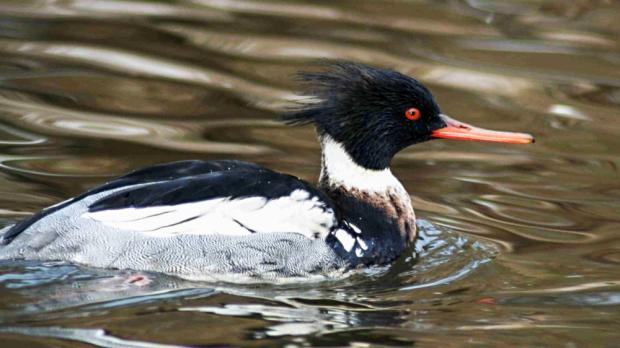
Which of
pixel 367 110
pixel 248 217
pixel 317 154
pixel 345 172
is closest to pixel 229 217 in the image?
pixel 248 217

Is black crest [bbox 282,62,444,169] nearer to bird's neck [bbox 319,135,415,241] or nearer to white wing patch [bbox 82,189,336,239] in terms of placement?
bird's neck [bbox 319,135,415,241]

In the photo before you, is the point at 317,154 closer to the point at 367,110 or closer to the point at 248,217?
the point at 367,110

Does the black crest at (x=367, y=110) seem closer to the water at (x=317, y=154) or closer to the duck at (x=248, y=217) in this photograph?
the duck at (x=248, y=217)

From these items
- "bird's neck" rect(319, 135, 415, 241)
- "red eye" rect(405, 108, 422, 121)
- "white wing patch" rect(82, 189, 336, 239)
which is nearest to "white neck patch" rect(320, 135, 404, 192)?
"bird's neck" rect(319, 135, 415, 241)

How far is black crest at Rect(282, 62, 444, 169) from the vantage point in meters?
7.38

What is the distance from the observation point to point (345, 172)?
7566mm

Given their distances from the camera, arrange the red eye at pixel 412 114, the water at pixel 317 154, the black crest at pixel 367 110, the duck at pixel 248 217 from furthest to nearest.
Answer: the red eye at pixel 412 114 → the black crest at pixel 367 110 → the duck at pixel 248 217 → the water at pixel 317 154

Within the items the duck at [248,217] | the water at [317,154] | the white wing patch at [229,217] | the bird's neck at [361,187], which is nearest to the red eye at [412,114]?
the duck at [248,217]

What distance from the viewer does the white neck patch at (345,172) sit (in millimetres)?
7543

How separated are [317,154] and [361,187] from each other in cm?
171

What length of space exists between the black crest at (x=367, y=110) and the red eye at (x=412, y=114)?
21 millimetres

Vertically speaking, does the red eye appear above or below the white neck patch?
above

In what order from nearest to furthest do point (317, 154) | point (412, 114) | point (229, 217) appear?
point (229, 217)
point (412, 114)
point (317, 154)

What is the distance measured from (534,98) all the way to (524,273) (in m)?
3.62
